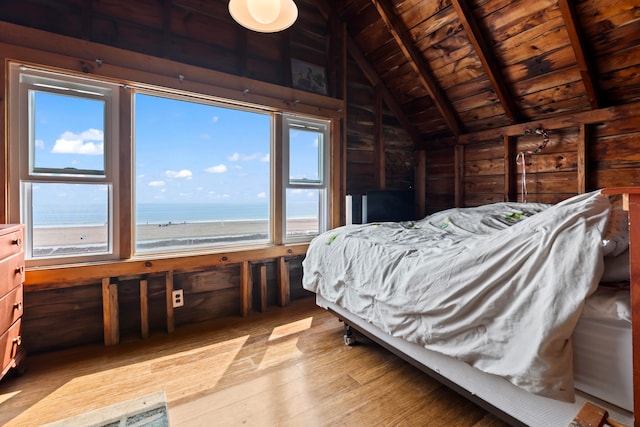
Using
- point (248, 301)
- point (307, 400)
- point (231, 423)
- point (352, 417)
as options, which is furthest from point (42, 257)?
point (352, 417)

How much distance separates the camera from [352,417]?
1.42 metres

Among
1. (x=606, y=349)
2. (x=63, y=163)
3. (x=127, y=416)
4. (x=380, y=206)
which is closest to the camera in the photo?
(x=606, y=349)

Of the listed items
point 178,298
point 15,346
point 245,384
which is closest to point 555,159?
point 245,384

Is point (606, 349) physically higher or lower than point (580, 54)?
lower

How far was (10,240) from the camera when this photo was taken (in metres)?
1.65

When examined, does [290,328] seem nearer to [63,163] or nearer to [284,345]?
[284,345]

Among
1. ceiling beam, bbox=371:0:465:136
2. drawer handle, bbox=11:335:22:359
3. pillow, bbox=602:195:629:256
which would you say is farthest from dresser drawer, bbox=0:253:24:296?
ceiling beam, bbox=371:0:465:136

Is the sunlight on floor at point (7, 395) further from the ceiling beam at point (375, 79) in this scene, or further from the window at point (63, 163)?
the ceiling beam at point (375, 79)

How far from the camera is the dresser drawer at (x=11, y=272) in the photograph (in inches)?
62.0

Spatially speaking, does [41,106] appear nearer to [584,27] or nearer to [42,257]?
[42,257]

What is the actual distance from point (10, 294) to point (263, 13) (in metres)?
2.20

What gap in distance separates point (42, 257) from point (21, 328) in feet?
1.63

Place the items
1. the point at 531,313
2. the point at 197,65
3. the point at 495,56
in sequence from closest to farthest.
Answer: the point at 531,313 → the point at 197,65 → the point at 495,56

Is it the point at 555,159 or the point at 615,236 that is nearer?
the point at 615,236
